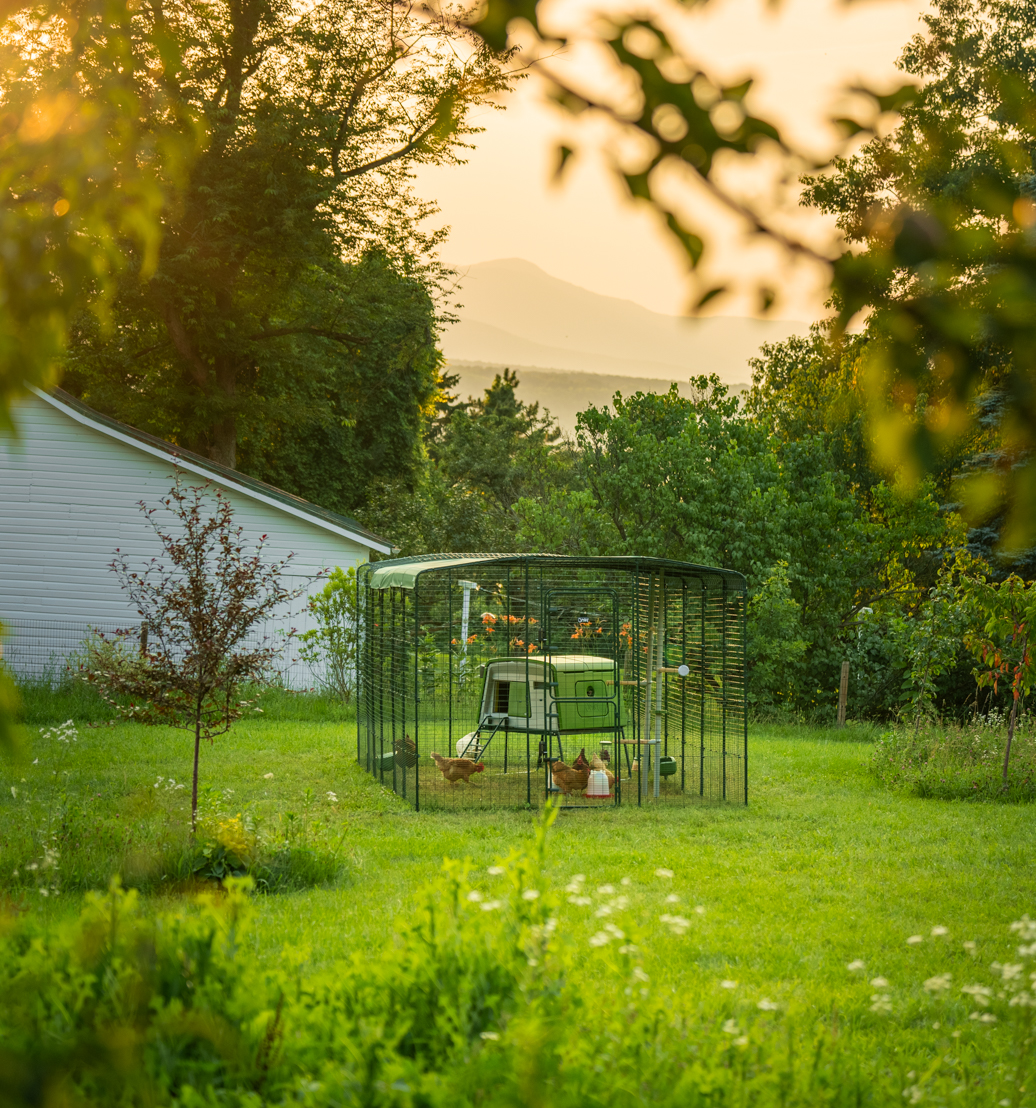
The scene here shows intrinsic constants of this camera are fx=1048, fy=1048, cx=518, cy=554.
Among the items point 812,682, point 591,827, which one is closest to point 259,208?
point 812,682

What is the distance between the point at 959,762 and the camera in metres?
11.6

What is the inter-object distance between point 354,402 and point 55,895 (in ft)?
71.8

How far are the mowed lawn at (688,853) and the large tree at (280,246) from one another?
12.2 m

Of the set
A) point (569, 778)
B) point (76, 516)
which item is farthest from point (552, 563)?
point (76, 516)

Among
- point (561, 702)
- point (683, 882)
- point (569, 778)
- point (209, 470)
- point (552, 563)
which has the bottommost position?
point (683, 882)

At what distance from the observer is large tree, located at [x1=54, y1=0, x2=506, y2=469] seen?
20672 mm

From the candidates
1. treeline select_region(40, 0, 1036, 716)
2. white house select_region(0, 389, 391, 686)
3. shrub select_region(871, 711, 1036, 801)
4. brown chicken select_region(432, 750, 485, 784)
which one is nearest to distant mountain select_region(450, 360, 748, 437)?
treeline select_region(40, 0, 1036, 716)

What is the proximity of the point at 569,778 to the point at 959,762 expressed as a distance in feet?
14.7

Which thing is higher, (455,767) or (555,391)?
(555,391)

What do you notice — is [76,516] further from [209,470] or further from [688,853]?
[688,853]

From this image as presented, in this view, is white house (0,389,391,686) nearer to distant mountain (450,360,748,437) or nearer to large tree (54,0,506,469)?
large tree (54,0,506,469)

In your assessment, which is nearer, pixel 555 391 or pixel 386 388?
pixel 386 388

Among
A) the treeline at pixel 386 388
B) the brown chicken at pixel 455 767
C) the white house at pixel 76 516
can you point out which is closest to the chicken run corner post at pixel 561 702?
the brown chicken at pixel 455 767

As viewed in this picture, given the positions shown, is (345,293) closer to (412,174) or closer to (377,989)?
(412,174)
